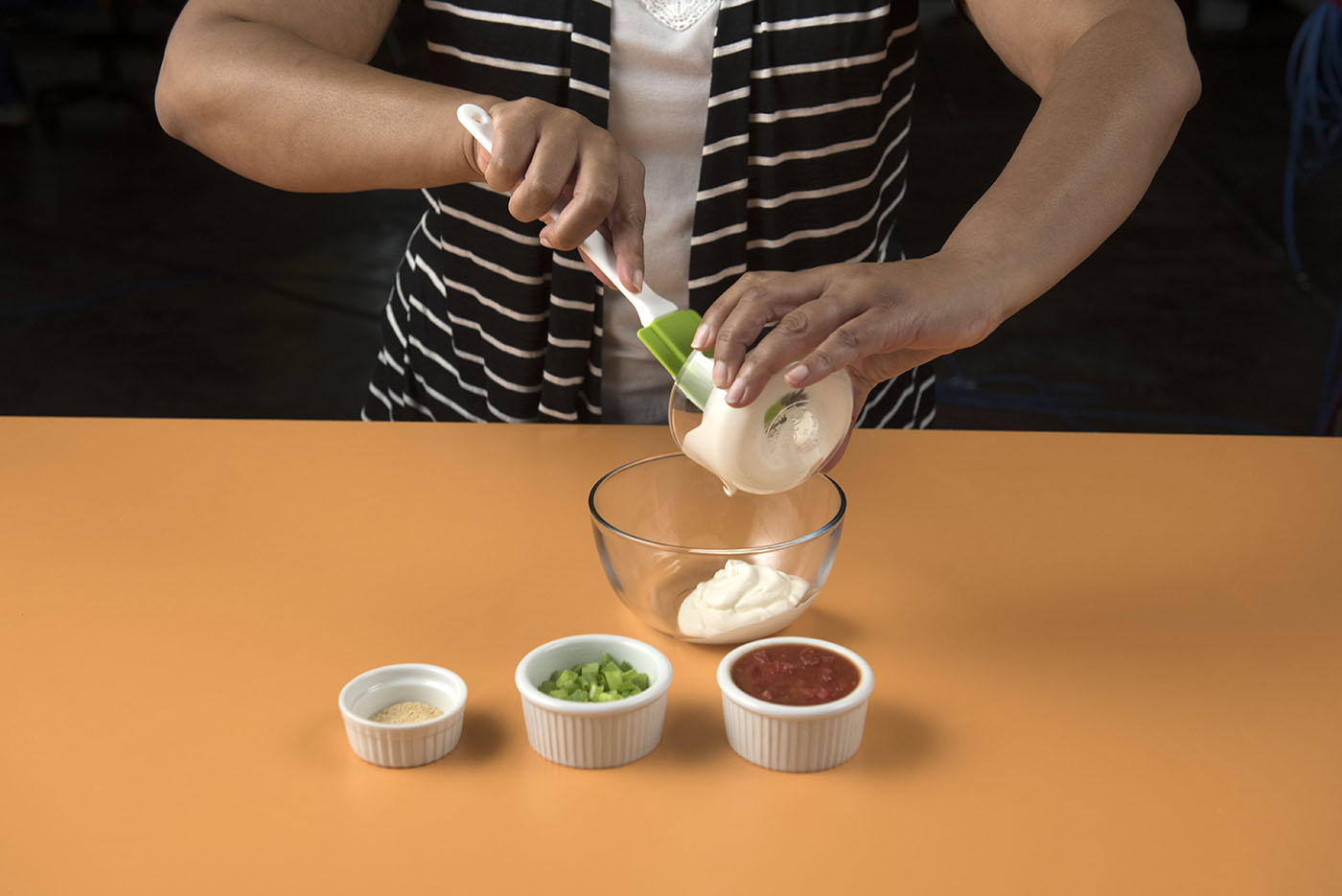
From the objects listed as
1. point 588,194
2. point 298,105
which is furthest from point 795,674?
point 298,105

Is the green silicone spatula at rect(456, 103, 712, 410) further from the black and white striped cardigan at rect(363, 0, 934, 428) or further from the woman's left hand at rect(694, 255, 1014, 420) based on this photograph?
the black and white striped cardigan at rect(363, 0, 934, 428)

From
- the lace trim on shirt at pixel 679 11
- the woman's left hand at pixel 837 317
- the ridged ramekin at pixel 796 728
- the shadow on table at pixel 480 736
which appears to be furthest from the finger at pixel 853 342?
the lace trim on shirt at pixel 679 11

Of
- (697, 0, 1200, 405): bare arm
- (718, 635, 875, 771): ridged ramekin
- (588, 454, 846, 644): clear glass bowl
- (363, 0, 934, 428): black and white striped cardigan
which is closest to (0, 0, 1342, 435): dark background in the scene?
(363, 0, 934, 428): black and white striped cardigan

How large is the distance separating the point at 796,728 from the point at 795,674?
2.5 inches

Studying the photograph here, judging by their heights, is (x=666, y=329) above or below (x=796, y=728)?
above

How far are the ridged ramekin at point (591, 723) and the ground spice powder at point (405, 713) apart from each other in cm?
7

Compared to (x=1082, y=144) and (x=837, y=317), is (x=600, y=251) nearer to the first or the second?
(x=837, y=317)

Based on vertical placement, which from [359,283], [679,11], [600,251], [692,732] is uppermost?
[679,11]

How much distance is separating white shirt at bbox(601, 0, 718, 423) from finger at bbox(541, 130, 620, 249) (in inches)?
12.1

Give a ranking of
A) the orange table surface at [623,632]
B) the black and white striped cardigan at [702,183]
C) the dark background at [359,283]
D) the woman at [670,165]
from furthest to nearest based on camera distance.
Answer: the dark background at [359,283] < the black and white striped cardigan at [702,183] < the woman at [670,165] < the orange table surface at [623,632]

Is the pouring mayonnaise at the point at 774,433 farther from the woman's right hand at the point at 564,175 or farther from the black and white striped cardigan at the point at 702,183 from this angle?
the black and white striped cardigan at the point at 702,183

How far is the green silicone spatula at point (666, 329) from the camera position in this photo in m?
0.98

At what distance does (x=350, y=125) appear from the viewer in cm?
115

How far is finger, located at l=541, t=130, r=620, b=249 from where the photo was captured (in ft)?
3.41
